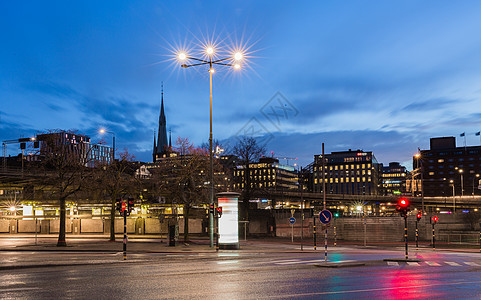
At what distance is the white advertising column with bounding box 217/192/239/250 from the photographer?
33.0 metres

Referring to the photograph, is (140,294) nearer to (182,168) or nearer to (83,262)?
(83,262)

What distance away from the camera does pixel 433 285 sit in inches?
551

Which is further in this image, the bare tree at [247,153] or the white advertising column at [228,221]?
the bare tree at [247,153]

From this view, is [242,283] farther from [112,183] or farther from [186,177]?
[112,183]

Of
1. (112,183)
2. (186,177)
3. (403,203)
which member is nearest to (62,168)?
(112,183)

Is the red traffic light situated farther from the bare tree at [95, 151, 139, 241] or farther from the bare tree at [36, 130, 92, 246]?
the bare tree at [95, 151, 139, 241]

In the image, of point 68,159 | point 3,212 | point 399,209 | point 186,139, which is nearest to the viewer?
point 399,209

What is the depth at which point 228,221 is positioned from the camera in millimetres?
32938

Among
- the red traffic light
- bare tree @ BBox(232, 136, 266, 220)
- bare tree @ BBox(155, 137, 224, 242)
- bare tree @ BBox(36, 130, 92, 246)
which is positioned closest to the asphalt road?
the red traffic light

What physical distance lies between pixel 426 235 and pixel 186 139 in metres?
34.8

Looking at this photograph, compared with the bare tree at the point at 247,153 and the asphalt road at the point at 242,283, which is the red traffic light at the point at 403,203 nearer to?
the asphalt road at the point at 242,283

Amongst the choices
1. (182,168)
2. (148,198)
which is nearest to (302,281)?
(182,168)

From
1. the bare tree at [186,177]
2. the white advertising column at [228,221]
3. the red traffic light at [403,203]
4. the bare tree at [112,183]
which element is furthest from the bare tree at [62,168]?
the red traffic light at [403,203]

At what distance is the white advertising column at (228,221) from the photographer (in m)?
33.0
